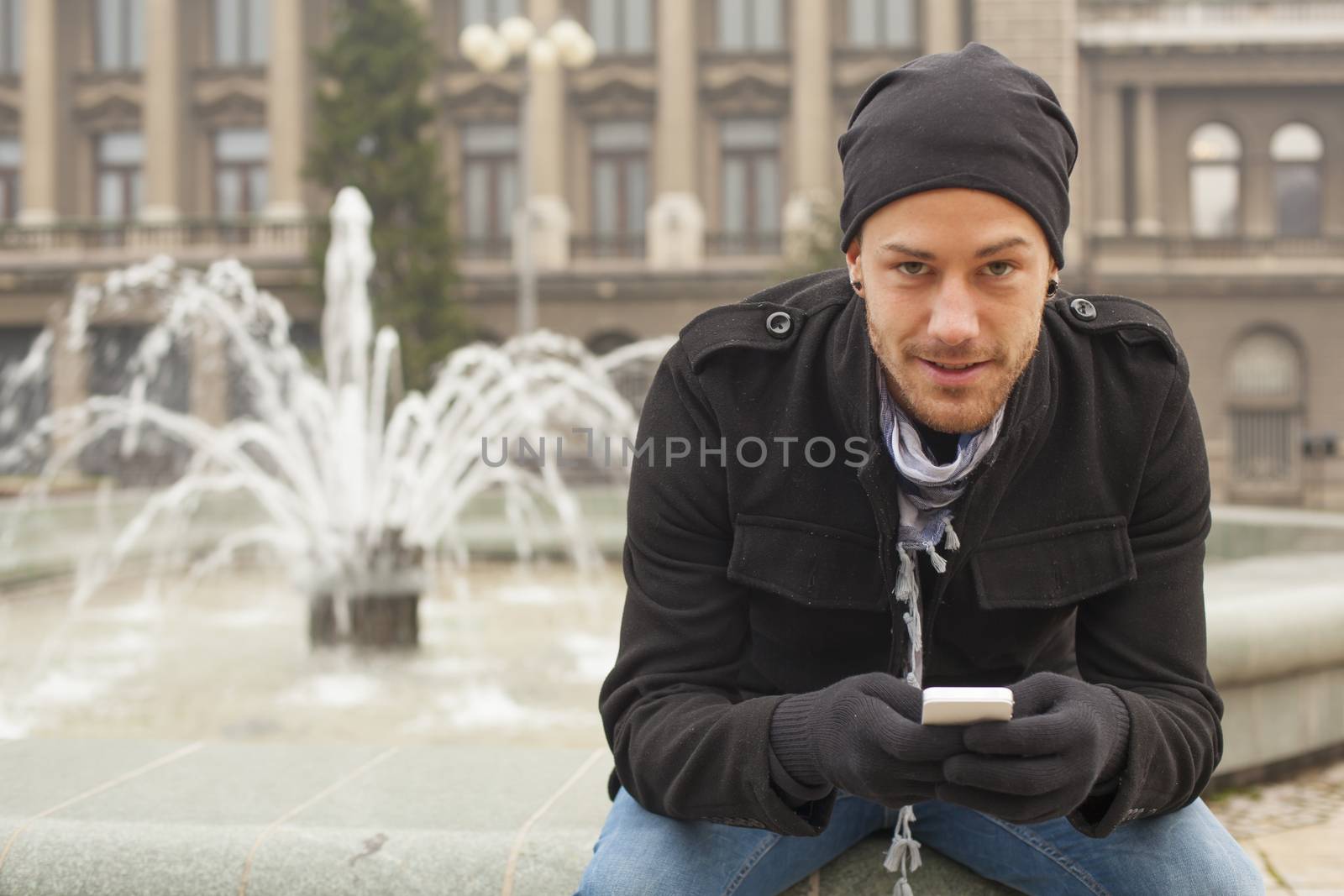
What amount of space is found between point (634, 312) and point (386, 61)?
6816mm

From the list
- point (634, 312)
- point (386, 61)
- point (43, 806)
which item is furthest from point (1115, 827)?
point (634, 312)

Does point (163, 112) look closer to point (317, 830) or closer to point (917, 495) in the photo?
point (317, 830)

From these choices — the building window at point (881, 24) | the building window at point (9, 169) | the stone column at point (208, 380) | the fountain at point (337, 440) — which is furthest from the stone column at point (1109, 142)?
the building window at point (9, 169)

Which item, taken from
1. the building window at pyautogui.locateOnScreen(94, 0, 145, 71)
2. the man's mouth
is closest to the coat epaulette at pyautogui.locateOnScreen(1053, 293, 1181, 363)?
the man's mouth

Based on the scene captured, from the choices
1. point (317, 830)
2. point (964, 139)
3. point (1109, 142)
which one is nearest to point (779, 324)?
point (964, 139)

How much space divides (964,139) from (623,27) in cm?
2661

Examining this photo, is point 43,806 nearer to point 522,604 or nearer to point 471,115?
point 522,604

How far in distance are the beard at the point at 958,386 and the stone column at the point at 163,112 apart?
27586 mm

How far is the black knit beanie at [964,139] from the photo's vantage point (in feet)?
5.69

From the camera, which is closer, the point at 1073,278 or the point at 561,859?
the point at 561,859

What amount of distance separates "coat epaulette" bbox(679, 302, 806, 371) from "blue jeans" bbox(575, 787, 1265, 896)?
0.73 metres

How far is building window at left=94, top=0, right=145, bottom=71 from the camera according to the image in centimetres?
2794

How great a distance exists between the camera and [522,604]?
903 cm

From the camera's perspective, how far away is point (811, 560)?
201cm
